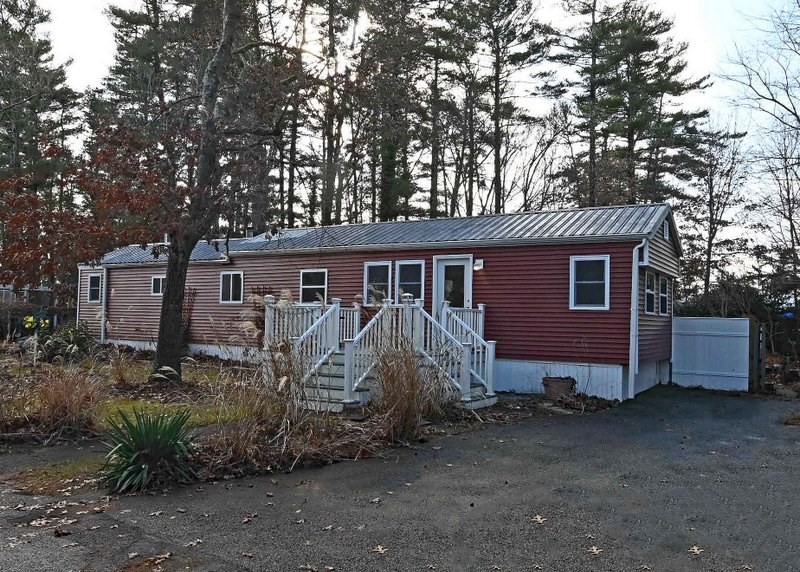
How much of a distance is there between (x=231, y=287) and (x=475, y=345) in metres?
A: 8.56

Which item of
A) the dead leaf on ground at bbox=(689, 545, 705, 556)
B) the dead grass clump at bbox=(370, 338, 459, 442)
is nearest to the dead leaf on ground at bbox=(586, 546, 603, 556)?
the dead leaf on ground at bbox=(689, 545, 705, 556)

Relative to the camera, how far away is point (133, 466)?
18.4 feet

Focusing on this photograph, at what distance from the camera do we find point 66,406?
7613 millimetres

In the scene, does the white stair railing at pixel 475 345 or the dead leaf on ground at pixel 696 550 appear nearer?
the dead leaf on ground at pixel 696 550

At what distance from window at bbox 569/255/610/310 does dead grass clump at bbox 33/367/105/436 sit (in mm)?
8106

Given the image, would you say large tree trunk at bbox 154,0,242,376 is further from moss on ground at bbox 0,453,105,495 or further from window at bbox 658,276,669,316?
window at bbox 658,276,669,316

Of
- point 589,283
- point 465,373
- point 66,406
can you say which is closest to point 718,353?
point 589,283

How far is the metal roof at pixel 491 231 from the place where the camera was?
11.8 m

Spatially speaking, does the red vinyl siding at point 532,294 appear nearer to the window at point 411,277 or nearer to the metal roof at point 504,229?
the window at point 411,277

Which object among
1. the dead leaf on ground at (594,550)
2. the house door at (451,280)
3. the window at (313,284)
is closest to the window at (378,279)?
the house door at (451,280)

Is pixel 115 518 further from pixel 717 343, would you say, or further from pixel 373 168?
pixel 373 168

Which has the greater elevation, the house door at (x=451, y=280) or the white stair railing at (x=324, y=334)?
the house door at (x=451, y=280)

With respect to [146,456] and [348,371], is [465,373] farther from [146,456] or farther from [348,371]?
[146,456]

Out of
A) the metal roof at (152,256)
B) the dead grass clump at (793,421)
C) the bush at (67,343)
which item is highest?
the metal roof at (152,256)
